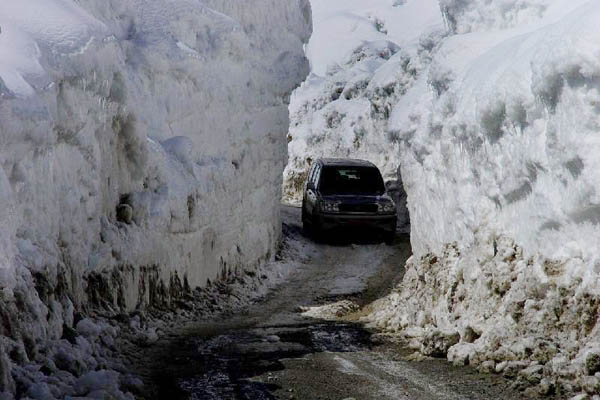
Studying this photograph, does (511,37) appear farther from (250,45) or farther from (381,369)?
(250,45)

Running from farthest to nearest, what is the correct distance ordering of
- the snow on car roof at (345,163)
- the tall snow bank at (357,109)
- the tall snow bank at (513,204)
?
the tall snow bank at (357,109) < the snow on car roof at (345,163) < the tall snow bank at (513,204)

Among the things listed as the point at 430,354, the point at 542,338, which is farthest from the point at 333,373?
the point at 542,338

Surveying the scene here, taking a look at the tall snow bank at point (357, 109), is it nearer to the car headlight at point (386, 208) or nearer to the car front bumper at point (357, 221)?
the car headlight at point (386, 208)

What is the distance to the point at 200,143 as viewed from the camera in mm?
14906

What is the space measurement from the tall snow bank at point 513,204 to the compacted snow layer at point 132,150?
3680 millimetres

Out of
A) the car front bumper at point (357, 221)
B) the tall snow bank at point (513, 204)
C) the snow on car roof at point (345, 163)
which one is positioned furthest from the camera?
the snow on car roof at point (345, 163)

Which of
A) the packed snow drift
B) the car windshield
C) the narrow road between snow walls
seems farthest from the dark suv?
the packed snow drift

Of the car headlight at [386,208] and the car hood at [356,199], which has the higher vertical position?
the car hood at [356,199]

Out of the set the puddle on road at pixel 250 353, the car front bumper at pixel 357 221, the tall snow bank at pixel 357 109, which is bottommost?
the puddle on road at pixel 250 353

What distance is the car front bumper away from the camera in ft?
68.1

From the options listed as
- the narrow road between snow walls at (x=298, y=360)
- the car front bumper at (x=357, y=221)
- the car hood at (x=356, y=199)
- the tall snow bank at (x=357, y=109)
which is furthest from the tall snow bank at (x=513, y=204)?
the car hood at (x=356, y=199)

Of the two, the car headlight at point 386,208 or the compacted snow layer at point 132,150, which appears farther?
the car headlight at point 386,208

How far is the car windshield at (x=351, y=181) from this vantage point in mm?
21750

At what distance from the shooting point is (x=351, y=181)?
22094 mm
